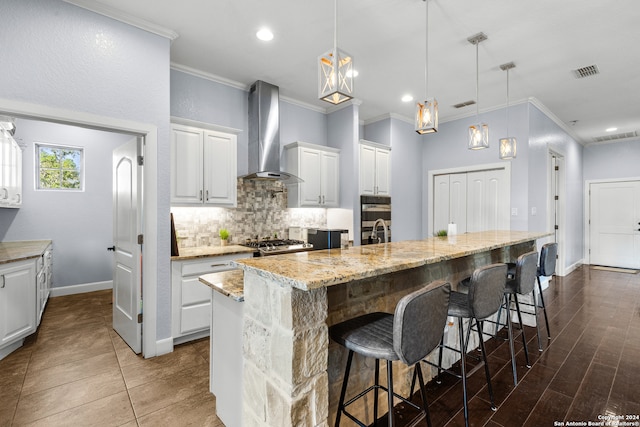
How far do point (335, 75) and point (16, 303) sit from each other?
11.3 feet

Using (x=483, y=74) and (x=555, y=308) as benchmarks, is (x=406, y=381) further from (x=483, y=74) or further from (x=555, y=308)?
(x=483, y=74)

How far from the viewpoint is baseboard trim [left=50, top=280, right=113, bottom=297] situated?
475 cm

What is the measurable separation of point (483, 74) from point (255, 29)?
2.77 m

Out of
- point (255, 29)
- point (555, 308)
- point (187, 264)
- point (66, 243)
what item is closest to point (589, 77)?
point (555, 308)

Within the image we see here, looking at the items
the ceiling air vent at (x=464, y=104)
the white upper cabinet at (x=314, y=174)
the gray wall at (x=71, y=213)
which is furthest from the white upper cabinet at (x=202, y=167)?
the ceiling air vent at (x=464, y=104)

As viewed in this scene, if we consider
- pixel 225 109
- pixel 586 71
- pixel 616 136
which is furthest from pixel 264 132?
pixel 616 136

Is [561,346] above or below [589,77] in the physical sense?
below

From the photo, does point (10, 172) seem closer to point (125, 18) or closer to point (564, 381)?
point (125, 18)

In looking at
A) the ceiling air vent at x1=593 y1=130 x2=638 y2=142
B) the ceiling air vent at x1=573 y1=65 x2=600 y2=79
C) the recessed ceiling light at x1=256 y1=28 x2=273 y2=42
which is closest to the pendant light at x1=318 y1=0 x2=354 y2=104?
the recessed ceiling light at x1=256 y1=28 x2=273 y2=42

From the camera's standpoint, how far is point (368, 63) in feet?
11.7

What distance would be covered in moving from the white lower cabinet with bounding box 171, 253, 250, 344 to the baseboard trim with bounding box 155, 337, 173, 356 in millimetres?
85

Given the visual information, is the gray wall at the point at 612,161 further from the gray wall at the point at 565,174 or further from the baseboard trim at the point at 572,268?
the baseboard trim at the point at 572,268

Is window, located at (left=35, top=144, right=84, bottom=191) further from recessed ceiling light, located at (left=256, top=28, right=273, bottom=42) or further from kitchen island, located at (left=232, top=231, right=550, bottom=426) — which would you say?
kitchen island, located at (left=232, top=231, right=550, bottom=426)

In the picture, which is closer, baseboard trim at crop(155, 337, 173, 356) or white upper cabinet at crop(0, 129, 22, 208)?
baseboard trim at crop(155, 337, 173, 356)
